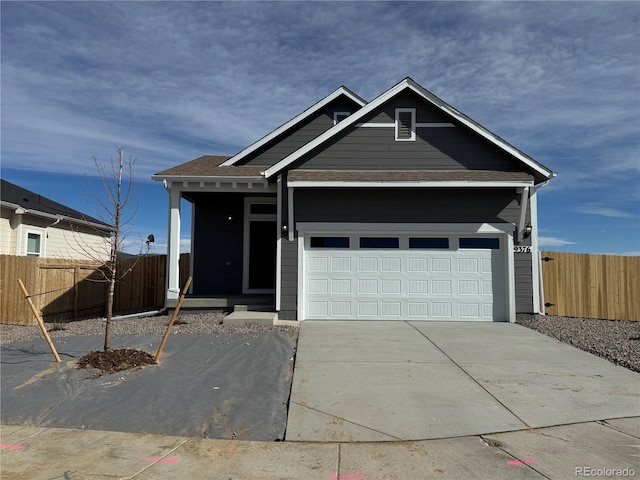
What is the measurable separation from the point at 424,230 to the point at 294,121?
5752 mm

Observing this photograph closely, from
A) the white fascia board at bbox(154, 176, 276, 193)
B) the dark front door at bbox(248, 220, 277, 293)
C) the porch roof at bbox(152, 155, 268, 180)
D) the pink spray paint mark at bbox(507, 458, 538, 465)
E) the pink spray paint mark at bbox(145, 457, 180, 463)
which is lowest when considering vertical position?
the pink spray paint mark at bbox(145, 457, 180, 463)

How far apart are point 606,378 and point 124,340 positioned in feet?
27.7

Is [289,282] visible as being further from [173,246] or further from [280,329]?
[173,246]

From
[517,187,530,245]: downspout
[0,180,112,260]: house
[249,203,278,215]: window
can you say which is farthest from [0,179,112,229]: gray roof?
[517,187,530,245]: downspout

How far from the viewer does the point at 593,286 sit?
12.0 metres

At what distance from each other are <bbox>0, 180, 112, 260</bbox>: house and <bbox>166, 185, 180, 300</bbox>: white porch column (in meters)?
2.38

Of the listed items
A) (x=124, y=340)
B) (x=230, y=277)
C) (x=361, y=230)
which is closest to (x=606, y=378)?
(x=361, y=230)

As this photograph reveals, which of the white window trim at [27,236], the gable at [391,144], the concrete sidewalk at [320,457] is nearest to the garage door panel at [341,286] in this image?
the gable at [391,144]

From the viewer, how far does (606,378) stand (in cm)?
641

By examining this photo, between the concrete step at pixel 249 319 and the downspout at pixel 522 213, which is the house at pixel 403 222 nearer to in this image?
the downspout at pixel 522 213

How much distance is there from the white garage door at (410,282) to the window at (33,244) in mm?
11258

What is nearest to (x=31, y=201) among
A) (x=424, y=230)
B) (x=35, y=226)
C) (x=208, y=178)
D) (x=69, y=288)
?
(x=35, y=226)

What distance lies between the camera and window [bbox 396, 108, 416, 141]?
38.6 feet

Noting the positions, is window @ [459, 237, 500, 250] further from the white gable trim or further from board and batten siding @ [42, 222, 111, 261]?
board and batten siding @ [42, 222, 111, 261]
